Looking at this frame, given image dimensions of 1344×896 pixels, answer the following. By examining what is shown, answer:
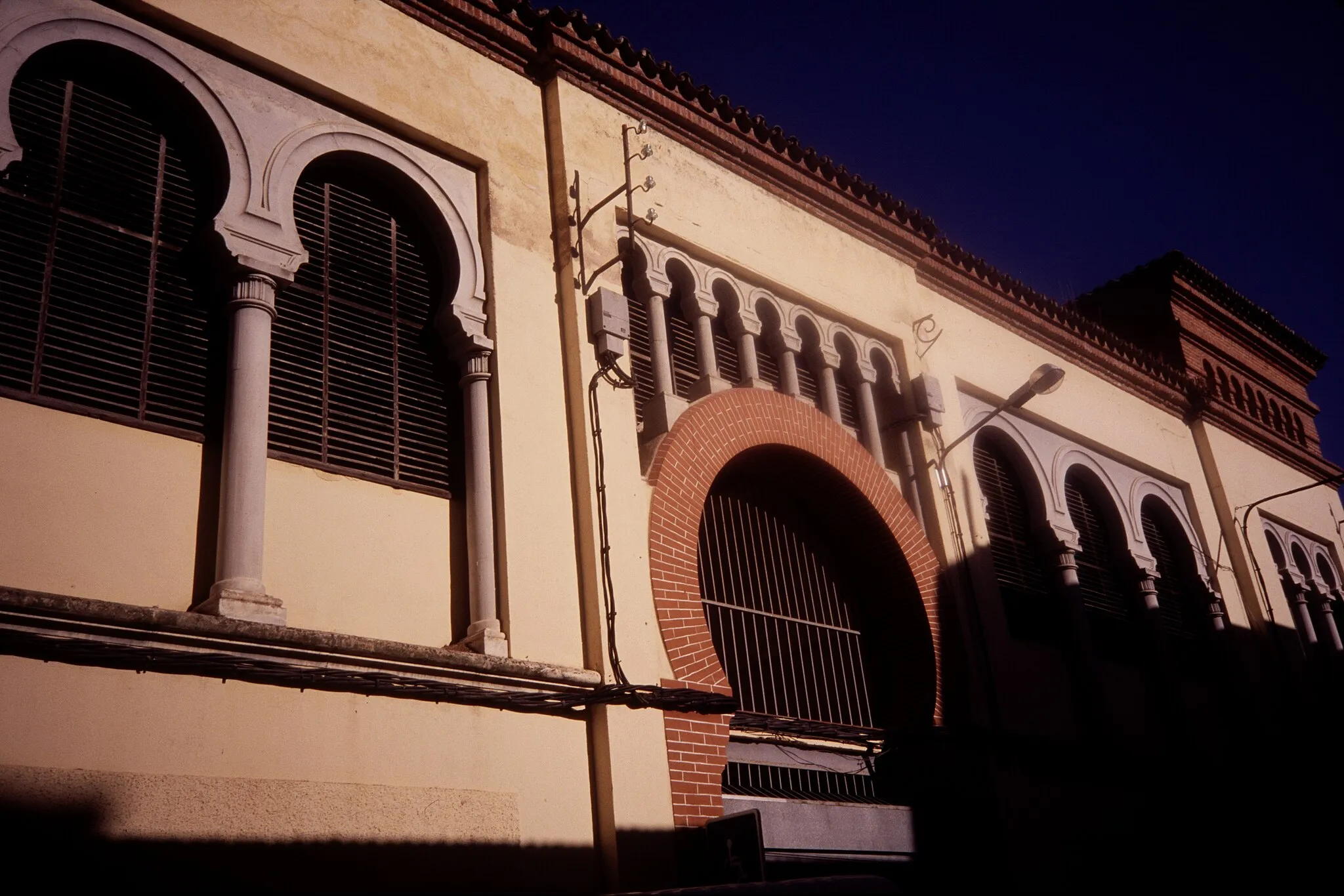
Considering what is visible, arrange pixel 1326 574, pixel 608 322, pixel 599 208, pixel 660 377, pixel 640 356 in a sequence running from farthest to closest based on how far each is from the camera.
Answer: pixel 1326 574, pixel 640 356, pixel 660 377, pixel 599 208, pixel 608 322

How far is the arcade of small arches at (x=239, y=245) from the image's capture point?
578cm

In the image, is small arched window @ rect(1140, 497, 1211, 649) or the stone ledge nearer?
the stone ledge

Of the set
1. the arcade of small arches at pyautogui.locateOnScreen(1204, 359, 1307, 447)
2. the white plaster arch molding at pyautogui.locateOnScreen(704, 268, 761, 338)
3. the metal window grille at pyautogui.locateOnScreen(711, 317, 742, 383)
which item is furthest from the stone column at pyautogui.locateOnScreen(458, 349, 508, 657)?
the arcade of small arches at pyautogui.locateOnScreen(1204, 359, 1307, 447)

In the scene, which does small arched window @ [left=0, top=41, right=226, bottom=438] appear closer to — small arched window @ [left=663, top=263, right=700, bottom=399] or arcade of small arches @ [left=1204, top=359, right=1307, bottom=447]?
small arched window @ [left=663, top=263, right=700, bottom=399]

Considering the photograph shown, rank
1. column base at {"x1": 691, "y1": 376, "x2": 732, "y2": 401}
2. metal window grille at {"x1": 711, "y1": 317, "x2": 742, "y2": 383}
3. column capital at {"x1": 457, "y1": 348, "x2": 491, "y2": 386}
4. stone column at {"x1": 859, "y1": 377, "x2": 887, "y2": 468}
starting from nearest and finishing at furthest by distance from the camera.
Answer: column capital at {"x1": 457, "y1": 348, "x2": 491, "y2": 386}, column base at {"x1": 691, "y1": 376, "x2": 732, "y2": 401}, metal window grille at {"x1": 711, "y1": 317, "x2": 742, "y2": 383}, stone column at {"x1": 859, "y1": 377, "x2": 887, "y2": 468}

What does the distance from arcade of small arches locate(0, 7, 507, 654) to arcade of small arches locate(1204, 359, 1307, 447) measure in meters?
11.4

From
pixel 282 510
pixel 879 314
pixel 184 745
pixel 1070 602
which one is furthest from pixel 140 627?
pixel 1070 602

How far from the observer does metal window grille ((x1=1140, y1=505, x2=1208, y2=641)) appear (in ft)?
41.7

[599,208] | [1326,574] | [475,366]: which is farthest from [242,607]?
[1326,574]

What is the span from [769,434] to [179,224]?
4.26 metres

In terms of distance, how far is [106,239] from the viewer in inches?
239

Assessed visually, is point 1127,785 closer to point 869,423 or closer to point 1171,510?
point 869,423

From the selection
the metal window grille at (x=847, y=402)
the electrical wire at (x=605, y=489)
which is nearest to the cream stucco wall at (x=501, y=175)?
the electrical wire at (x=605, y=489)

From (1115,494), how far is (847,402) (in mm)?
4145
